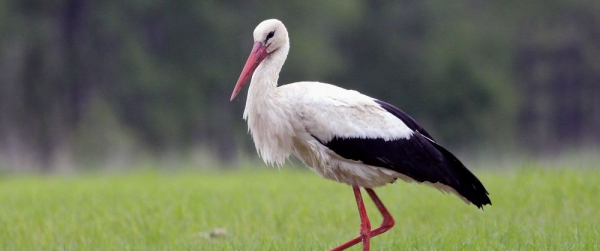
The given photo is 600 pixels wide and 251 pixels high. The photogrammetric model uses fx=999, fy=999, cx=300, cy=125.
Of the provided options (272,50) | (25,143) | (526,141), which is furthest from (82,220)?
(526,141)

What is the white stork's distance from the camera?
6.78 m

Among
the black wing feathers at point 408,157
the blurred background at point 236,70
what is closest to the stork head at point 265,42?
the black wing feathers at point 408,157

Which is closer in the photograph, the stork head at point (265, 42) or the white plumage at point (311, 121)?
the white plumage at point (311, 121)

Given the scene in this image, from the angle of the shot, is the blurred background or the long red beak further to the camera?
the blurred background

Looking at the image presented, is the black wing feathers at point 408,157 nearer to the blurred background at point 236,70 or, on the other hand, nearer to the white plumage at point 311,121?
the white plumage at point 311,121

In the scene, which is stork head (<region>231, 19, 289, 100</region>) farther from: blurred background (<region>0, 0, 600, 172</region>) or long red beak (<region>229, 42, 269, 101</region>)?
blurred background (<region>0, 0, 600, 172</region>)

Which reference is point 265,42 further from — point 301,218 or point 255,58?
point 301,218

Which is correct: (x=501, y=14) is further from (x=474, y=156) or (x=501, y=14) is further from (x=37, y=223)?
(x=37, y=223)

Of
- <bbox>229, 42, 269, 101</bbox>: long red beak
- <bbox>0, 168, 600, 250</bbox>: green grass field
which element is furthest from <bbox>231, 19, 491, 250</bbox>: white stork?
<bbox>0, 168, 600, 250</bbox>: green grass field

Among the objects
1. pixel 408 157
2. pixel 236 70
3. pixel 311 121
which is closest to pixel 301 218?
pixel 408 157

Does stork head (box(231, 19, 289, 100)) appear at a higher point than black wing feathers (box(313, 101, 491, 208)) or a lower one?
higher

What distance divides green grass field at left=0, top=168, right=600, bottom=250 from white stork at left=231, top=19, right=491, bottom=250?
2.08ft

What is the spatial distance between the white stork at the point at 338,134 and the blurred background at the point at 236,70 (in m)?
17.7

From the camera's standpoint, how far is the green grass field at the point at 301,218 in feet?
25.7
